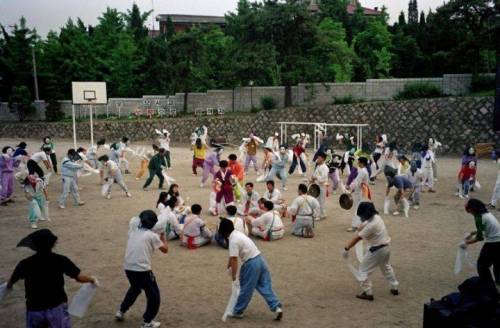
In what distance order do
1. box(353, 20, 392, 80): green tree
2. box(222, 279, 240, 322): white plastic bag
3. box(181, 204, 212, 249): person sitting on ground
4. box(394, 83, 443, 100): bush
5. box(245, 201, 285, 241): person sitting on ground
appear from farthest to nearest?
box(353, 20, 392, 80): green tree, box(394, 83, 443, 100): bush, box(245, 201, 285, 241): person sitting on ground, box(181, 204, 212, 249): person sitting on ground, box(222, 279, 240, 322): white plastic bag

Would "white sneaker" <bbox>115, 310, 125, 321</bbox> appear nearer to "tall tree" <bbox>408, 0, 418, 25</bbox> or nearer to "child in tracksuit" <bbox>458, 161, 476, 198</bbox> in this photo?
"child in tracksuit" <bbox>458, 161, 476, 198</bbox>

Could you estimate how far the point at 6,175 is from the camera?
14.5 metres

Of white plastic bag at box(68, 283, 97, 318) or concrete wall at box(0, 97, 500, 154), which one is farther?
concrete wall at box(0, 97, 500, 154)

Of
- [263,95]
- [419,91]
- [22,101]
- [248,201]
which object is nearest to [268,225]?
[248,201]

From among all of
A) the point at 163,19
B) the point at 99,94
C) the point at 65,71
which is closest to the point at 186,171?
the point at 99,94

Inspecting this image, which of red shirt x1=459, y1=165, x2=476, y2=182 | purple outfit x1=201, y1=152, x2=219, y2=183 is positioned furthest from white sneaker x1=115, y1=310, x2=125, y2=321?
red shirt x1=459, y1=165, x2=476, y2=182

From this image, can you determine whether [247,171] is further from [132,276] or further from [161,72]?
[161,72]

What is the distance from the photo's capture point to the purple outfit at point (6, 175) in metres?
14.4

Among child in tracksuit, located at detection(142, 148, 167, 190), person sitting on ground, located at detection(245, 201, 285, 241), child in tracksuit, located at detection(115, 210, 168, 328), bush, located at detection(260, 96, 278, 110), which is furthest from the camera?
bush, located at detection(260, 96, 278, 110)

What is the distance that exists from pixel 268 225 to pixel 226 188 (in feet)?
7.94

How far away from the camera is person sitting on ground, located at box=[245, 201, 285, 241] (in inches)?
405

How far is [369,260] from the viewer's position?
23.6 ft

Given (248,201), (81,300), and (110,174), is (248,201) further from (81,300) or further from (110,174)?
(81,300)

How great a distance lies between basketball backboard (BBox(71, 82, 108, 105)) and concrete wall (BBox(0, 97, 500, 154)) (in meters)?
5.97
